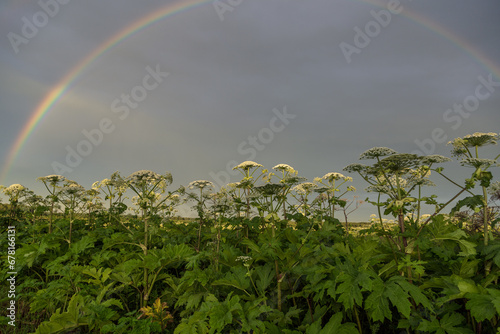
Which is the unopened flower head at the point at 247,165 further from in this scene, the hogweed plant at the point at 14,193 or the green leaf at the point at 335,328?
the hogweed plant at the point at 14,193

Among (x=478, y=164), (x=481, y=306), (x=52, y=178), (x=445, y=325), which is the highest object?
(x=52, y=178)

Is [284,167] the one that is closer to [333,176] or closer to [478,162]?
[333,176]

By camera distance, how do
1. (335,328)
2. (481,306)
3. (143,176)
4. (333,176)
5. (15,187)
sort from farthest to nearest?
(15,187) < (333,176) < (143,176) < (335,328) < (481,306)

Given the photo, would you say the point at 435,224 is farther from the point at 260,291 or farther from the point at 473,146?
the point at 260,291

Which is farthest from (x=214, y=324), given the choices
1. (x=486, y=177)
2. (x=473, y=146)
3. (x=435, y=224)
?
(x=473, y=146)

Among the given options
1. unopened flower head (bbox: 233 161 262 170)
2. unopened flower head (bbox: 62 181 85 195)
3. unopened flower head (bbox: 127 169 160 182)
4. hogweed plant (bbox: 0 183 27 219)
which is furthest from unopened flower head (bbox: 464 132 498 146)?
hogweed plant (bbox: 0 183 27 219)

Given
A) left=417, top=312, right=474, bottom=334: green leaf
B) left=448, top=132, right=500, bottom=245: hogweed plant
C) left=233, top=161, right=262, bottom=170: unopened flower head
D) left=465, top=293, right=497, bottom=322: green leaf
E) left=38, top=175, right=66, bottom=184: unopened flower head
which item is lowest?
left=417, top=312, right=474, bottom=334: green leaf

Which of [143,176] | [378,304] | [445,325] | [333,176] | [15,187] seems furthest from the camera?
[15,187]

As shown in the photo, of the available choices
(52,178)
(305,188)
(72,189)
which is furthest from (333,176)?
(52,178)

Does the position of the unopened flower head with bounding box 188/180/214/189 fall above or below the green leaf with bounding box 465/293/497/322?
above

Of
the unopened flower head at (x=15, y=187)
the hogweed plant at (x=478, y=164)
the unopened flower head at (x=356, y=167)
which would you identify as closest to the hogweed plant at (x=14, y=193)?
the unopened flower head at (x=15, y=187)

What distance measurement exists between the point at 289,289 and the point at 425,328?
1898 millimetres

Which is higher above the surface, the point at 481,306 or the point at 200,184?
the point at 200,184

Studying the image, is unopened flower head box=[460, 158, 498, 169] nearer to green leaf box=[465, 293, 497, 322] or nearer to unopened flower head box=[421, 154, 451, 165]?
unopened flower head box=[421, 154, 451, 165]
